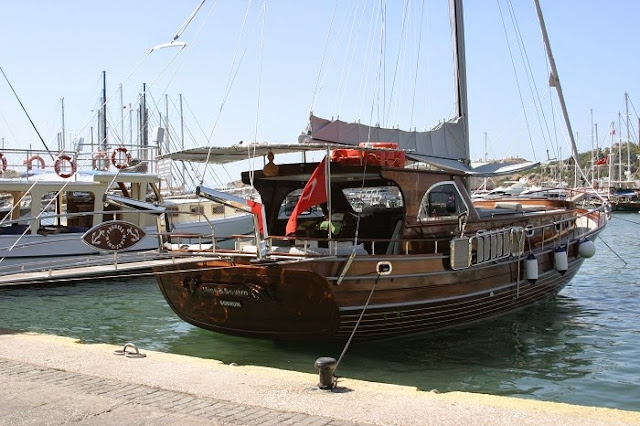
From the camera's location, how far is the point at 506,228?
1213 centimetres

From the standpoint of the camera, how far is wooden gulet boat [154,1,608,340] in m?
9.50

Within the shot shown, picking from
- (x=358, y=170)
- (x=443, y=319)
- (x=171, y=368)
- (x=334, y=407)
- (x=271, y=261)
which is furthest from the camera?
(x=443, y=319)

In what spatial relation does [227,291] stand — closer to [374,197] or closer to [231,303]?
[231,303]

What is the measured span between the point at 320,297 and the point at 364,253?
0.99 m

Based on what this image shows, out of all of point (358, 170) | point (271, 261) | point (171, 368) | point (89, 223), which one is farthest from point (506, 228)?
point (89, 223)

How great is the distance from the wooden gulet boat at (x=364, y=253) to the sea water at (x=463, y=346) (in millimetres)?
404

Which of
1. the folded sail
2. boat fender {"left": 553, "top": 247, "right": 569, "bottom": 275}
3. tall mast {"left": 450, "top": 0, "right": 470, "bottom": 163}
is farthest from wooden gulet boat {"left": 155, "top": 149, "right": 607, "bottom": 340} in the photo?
tall mast {"left": 450, "top": 0, "right": 470, "bottom": 163}

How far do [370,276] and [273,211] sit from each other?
130 inches

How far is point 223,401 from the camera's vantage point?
6316mm

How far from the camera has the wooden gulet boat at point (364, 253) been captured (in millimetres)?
9500

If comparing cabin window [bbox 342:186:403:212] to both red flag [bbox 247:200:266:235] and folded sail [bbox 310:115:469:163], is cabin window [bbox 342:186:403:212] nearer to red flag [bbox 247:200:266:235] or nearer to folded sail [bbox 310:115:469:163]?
folded sail [bbox 310:115:469:163]

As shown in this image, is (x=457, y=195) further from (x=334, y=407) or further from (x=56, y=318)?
(x=56, y=318)

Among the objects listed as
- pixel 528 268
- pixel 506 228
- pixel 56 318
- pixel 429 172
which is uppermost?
pixel 429 172

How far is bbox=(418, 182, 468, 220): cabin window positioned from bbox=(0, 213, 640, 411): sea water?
6.54 ft
